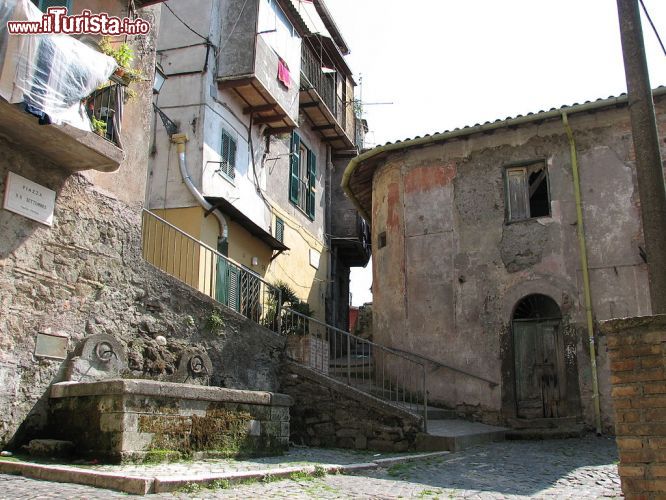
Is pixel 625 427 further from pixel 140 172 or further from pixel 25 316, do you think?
pixel 140 172

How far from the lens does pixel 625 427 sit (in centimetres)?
446

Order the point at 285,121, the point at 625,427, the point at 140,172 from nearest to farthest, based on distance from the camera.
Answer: the point at 625,427
the point at 140,172
the point at 285,121

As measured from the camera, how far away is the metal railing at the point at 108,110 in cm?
827

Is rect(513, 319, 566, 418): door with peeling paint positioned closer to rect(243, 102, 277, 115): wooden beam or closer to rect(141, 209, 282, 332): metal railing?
rect(141, 209, 282, 332): metal railing

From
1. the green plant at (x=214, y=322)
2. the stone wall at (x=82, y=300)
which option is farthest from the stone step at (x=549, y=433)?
the green plant at (x=214, y=322)

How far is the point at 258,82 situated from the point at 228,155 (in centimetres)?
174

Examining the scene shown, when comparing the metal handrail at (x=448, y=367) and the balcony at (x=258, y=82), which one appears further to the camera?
the balcony at (x=258, y=82)

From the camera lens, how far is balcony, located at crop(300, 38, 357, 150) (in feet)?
61.8

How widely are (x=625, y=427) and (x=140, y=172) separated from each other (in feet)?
23.5

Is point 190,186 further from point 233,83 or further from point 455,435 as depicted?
point 455,435

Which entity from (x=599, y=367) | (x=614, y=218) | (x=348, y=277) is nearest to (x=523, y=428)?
(x=599, y=367)

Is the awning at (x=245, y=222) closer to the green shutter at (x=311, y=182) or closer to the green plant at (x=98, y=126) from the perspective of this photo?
the green shutter at (x=311, y=182)

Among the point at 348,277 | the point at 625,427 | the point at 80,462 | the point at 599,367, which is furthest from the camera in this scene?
the point at 348,277

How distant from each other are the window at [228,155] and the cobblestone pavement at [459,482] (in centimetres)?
749
